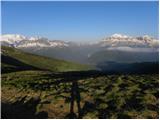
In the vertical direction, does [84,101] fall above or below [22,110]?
above

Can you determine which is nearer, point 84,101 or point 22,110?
point 22,110

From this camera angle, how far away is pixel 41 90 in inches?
1532

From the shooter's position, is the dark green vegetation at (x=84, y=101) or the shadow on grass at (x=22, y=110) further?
the dark green vegetation at (x=84, y=101)

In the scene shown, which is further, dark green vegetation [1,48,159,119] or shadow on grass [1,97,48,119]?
dark green vegetation [1,48,159,119]

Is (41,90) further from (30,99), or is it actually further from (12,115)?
(12,115)

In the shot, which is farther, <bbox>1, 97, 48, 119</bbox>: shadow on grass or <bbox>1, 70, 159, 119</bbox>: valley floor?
<bbox>1, 70, 159, 119</bbox>: valley floor

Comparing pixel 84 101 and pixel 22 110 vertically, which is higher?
pixel 84 101

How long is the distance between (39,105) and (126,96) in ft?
32.4

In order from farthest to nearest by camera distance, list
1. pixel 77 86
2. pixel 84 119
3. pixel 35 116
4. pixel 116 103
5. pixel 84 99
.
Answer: pixel 77 86 → pixel 84 99 → pixel 116 103 → pixel 35 116 → pixel 84 119

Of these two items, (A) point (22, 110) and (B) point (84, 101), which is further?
(B) point (84, 101)

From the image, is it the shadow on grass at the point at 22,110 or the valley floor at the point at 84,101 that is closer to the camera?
the shadow on grass at the point at 22,110

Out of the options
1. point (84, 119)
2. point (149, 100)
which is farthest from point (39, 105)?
point (149, 100)

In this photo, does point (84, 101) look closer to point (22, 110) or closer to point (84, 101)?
point (84, 101)

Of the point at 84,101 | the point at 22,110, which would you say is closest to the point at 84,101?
the point at 84,101
